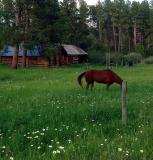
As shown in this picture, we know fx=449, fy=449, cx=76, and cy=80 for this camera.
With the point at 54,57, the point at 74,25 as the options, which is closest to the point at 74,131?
the point at 54,57

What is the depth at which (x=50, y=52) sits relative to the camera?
62500 mm

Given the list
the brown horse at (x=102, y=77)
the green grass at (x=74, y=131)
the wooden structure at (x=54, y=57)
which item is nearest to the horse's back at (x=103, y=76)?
the brown horse at (x=102, y=77)

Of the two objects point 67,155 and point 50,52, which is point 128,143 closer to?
point 67,155

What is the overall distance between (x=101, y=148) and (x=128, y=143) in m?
0.77

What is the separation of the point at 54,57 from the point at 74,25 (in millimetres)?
19629

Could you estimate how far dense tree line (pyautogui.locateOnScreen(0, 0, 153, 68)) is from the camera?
62.2 metres

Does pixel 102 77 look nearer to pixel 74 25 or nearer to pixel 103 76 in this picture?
pixel 103 76

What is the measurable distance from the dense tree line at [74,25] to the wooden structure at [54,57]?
241 centimetres

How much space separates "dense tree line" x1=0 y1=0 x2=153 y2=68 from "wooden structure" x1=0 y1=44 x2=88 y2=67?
2.41m

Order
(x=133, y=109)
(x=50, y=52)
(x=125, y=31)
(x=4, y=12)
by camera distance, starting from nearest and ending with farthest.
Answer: (x=133, y=109) → (x=50, y=52) → (x=4, y=12) → (x=125, y=31)

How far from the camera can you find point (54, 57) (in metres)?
77.4

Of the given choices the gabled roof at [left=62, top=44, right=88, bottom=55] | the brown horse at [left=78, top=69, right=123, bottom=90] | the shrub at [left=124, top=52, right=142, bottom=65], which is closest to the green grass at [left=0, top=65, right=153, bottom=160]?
the brown horse at [left=78, top=69, right=123, bottom=90]

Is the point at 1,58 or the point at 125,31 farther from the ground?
the point at 125,31

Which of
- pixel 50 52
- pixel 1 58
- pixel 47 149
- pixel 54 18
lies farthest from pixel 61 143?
pixel 1 58
